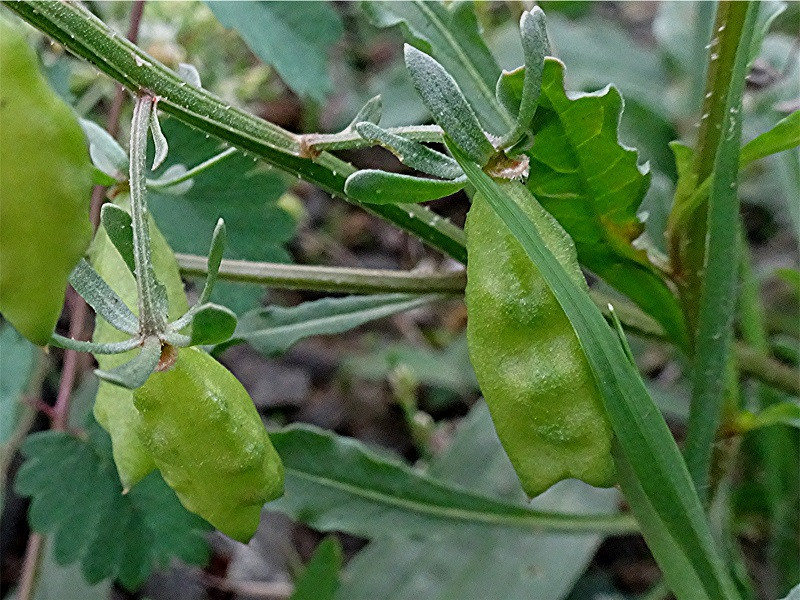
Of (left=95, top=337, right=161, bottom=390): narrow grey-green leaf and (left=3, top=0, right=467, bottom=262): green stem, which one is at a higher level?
(left=3, top=0, right=467, bottom=262): green stem

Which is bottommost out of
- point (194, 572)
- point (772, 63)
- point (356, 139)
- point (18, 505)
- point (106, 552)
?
point (194, 572)

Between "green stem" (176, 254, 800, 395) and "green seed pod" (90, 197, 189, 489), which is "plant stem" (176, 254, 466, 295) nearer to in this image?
"green stem" (176, 254, 800, 395)

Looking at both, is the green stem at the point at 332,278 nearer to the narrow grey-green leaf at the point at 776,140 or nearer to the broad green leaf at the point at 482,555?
the narrow grey-green leaf at the point at 776,140

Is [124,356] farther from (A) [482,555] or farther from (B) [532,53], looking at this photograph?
(A) [482,555]

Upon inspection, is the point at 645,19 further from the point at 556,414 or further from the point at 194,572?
the point at 556,414

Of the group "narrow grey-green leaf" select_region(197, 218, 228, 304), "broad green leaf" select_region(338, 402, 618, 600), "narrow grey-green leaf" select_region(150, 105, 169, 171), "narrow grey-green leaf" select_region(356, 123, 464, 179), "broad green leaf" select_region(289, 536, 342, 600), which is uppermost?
"narrow grey-green leaf" select_region(150, 105, 169, 171)

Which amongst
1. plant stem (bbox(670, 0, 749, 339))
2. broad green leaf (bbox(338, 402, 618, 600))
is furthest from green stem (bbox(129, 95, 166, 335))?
broad green leaf (bbox(338, 402, 618, 600))

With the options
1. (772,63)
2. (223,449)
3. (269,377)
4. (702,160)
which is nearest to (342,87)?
(269,377)

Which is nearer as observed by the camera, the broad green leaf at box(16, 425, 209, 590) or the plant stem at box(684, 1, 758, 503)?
the plant stem at box(684, 1, 758, 503)

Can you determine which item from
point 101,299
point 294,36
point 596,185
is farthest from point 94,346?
point 294,36
